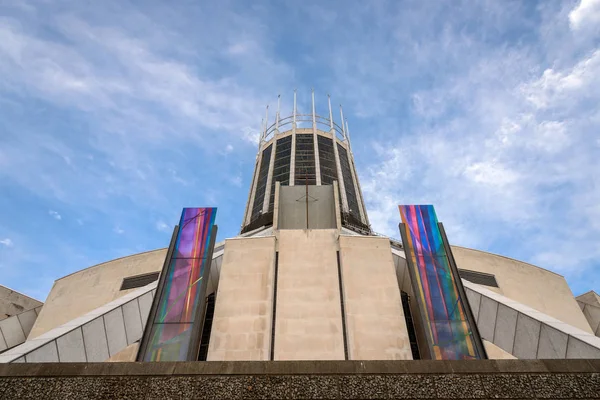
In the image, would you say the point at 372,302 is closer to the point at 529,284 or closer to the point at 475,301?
the point at 475,301

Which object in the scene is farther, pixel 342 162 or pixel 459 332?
pixel 342 162

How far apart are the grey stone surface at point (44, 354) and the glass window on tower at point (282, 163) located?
162 ft

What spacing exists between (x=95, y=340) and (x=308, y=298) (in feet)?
26.5

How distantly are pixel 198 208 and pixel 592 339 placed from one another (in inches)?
598

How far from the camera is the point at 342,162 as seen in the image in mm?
72000

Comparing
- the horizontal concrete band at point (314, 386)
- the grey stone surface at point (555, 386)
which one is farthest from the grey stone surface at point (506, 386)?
the grey stone surface at point (555, 386)

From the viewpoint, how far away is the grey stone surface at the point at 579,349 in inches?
407

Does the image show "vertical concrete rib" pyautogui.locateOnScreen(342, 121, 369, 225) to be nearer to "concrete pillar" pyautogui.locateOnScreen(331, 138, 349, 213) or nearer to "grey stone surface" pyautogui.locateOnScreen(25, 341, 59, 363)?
"concrete pillar" pyautogui.locateOnScreen(331, 138, 349, 213)

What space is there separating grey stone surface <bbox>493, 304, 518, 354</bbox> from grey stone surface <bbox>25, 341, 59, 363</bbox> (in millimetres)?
14833

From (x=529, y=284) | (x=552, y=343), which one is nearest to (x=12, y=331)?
(x=552, y=343)

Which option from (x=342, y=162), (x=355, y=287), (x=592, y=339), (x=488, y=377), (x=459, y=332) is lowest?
(x=488, y=377)

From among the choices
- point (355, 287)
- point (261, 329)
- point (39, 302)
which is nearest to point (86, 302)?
point (39, 302)

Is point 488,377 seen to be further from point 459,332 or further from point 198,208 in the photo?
point 198,208

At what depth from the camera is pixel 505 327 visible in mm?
14367
